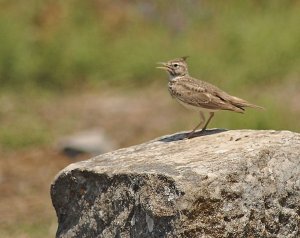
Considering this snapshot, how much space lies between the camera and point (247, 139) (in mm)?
8672

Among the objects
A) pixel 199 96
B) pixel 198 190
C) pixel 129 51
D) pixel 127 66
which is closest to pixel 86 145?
pixel 127 66

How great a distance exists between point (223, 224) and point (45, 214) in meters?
5.60

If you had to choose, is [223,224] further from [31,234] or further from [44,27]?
[44,27]

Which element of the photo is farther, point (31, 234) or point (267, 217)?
point (31, 234)

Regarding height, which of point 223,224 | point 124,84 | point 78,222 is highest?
point 124,84

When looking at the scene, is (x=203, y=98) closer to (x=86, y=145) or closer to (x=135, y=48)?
(x=86, y=145)

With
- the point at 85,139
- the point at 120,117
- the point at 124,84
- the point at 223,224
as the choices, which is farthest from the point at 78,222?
the point at 124,84

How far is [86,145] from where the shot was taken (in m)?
15.4

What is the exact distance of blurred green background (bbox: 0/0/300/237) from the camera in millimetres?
16172

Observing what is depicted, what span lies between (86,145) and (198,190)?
300 inches

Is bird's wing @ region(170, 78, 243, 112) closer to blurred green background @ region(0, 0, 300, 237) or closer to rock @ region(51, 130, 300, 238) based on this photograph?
rock @ region(51, 130, 300, 238)

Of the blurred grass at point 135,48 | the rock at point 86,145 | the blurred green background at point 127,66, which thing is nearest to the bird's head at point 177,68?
the blurred green background at point 127,66

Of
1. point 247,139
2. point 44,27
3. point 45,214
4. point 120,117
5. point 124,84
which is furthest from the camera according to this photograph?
point 44,27

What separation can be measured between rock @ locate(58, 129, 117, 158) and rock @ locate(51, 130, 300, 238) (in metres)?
6.32
